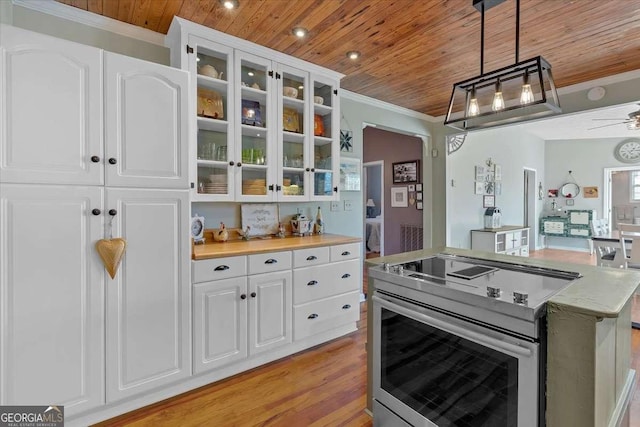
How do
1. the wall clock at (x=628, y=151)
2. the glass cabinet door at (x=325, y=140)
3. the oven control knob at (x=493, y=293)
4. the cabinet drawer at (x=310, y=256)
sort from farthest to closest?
the wall clock at (x=628, y=151)
the glass cabinet door at (x=325, y=140)
the cabinet drawer at (x=310, y=256)
the oven control knob at (x=493, y=293)

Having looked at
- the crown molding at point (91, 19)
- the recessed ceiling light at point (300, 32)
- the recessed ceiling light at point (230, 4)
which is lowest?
the crown molding at point (91, 19)

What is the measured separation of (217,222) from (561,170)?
8967 mm

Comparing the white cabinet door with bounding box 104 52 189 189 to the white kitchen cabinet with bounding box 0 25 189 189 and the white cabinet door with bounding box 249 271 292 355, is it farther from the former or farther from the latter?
the white cabinet door with bounding box 249 271 292 355

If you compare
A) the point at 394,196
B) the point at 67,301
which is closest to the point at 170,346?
the point at 67,301

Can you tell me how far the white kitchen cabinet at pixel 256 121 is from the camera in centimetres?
237

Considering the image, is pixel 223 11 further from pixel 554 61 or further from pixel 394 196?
pixel 394 196

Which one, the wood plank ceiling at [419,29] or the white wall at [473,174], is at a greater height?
the wood plank ceiling at [419,29]

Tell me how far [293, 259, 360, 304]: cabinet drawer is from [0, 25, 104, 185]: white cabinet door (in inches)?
60.3

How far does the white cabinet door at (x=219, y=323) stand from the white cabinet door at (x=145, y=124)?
73 centimetres

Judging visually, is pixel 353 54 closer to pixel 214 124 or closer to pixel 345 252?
pixel 214 124

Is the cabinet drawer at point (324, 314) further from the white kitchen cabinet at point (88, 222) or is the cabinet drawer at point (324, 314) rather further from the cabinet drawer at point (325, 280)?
the white kitchen cabinet at point (88, 222)

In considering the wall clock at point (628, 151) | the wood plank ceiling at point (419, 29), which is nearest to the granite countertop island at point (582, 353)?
the wood plank ceiling at point (419, 29)

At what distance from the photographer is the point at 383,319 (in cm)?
166

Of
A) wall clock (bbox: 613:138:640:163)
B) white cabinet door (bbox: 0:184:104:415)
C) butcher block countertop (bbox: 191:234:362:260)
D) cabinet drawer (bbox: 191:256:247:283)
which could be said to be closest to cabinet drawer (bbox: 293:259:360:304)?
butcher block countertop (bbox: 191:234:362:260)
